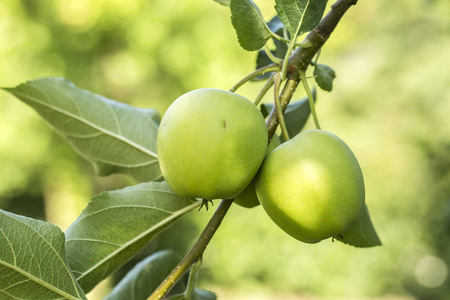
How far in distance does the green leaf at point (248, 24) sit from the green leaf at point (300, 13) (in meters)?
0.03

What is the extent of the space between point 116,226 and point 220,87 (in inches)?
209

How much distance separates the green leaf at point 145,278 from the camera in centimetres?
88

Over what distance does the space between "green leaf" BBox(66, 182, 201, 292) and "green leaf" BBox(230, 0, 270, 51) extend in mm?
232

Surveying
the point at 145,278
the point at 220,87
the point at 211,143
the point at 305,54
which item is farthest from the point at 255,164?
the point at 220,87

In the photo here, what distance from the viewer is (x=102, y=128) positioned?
0.88 m

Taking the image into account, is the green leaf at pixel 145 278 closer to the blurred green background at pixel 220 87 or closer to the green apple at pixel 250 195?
the green apple at pixel 250 195

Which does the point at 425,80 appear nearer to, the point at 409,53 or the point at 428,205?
the point at 409,53

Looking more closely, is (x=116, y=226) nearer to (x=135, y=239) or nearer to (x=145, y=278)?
(x=135, y=239)

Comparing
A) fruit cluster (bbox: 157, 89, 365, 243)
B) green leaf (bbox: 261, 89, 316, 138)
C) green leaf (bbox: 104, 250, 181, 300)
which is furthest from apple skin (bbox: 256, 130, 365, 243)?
green leaf (bbox: 104, 250, 181, 300)

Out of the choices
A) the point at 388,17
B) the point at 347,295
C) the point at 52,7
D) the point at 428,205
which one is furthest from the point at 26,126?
the point at 388,17

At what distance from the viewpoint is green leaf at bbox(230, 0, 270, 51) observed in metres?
0.65

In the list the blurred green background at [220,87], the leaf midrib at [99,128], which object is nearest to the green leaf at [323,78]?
the leaf midrib at [99,128]

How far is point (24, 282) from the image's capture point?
0.60 metres

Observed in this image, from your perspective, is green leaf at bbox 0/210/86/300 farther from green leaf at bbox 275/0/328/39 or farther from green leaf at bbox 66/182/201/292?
green leaf at bbox 275/0/328/39
